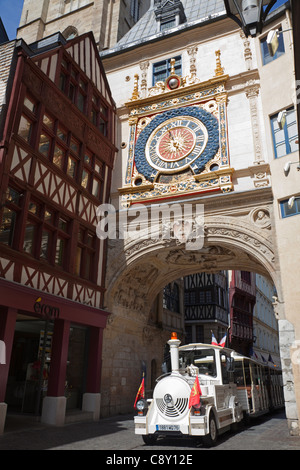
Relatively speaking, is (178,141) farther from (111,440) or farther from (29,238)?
(111,440)

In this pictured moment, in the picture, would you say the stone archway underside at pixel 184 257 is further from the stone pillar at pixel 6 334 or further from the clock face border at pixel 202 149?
the stone pillar at pixel 6 334

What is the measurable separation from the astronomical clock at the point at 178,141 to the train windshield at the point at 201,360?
576cm

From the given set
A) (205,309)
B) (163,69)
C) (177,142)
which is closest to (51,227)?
(177,142)

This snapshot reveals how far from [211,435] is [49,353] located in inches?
226

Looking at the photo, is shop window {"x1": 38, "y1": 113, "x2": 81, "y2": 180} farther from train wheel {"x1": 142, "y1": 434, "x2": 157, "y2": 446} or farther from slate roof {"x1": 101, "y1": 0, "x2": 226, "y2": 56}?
train wheel {"x1": 142, "y1": 434, "x2": 157, "y2": 446}

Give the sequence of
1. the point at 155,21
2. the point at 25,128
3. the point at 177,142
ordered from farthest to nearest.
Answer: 1. the point at 155,21
2. the point at 177,142
3. the point at 25,128

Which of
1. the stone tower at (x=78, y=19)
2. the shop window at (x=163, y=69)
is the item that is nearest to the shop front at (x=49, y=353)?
the shop window at (x=163, y=69)

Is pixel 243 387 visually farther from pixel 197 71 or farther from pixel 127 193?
pixel 197 71

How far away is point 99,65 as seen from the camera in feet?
52.0

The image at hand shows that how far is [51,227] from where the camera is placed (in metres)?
11.4

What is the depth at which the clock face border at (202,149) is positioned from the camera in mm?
13575

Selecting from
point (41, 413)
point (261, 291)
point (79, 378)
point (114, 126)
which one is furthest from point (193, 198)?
point (261, 291)
